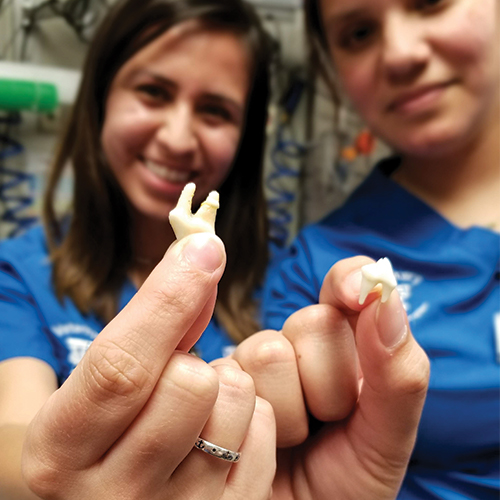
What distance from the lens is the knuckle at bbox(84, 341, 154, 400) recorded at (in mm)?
167

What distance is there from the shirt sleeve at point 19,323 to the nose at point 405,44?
46cm

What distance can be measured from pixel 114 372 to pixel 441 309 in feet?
1.15

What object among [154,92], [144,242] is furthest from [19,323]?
[154,92]

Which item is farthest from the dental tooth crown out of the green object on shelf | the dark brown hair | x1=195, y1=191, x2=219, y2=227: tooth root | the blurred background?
the green object on shelf

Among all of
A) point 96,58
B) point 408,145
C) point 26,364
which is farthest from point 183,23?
point 26,364

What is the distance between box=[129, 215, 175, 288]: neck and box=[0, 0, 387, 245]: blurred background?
24 centimetres

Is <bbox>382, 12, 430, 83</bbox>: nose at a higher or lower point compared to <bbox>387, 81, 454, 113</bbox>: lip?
higher

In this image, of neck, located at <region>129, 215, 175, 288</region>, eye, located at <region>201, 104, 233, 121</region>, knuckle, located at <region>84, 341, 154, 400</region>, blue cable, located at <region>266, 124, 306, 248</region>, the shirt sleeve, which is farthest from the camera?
blue cable, located at <region>266, 124, 306, 248</region>

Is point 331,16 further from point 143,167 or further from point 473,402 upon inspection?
point 473,402

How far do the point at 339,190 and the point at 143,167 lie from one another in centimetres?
35

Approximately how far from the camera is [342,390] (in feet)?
0.80

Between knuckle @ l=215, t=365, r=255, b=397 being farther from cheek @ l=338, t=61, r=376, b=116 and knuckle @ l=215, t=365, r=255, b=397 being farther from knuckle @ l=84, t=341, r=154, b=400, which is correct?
cheek @ l=338, t=61, r=376, b=116

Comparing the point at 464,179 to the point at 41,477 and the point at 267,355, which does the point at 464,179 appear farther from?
the point at 41,477

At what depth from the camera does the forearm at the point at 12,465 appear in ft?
0.66
